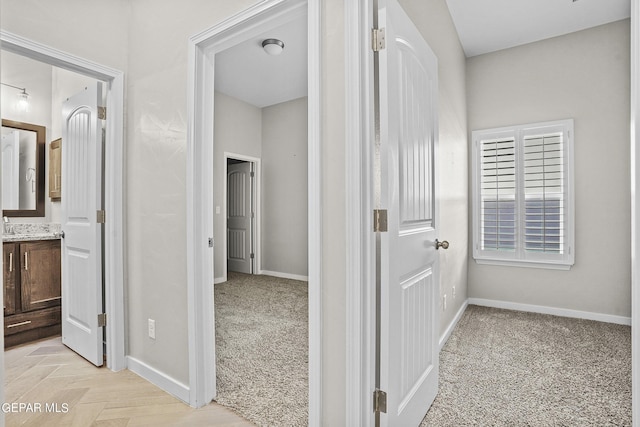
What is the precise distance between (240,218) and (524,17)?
4802 mm

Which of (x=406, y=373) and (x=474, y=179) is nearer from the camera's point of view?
(x=406, y=373)

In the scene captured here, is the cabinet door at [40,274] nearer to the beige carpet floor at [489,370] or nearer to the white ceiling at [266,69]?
the beige carpet floor at [489,370]

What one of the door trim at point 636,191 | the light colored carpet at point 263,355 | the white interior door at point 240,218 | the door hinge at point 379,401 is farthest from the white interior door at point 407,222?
the white interior door at point 240,218

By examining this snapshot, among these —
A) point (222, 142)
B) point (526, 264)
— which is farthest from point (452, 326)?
point (222, 142)

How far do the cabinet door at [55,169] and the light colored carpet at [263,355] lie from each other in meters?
1.99

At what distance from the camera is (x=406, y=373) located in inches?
63.5

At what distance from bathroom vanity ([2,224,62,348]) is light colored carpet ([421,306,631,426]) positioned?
312 cm

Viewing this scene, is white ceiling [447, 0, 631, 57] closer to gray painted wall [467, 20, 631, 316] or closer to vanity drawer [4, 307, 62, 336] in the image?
gray painted wall [467, 20, 631, 316]

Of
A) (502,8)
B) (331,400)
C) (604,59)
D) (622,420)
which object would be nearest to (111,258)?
(331,400)

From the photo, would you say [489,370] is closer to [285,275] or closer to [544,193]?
[544,193]

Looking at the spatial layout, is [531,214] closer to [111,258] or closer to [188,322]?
[188,322]

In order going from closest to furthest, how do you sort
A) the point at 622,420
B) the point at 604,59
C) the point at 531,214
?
the point at 622,420 < the point at 604,59 < the point at 531,214

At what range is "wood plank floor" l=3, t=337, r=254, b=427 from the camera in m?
1.81

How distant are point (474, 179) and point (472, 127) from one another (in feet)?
1.99
